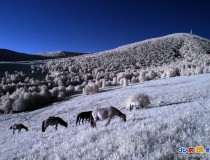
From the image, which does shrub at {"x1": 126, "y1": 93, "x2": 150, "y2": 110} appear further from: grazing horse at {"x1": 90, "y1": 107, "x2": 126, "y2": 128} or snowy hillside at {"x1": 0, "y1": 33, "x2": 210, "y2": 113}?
snowy hillside at {"x1": 0, "y1": 33, "x2": 210, "y2": 113}

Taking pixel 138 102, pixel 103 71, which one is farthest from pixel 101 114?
pixel 103 71

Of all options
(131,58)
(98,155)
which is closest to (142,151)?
(98,155)

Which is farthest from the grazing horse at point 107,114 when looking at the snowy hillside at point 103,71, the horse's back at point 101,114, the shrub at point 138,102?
the snowy hillside at point 103,71

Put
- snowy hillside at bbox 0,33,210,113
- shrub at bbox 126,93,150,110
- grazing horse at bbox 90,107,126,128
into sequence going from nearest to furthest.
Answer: grazing horse at bbox 90,107,126,128 → shrub at bbox 126,93,150,110 → snowy hillside at bbox 0,33,210,113

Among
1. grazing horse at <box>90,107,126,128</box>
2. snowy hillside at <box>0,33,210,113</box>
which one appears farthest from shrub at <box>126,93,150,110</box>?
snowy hillside at <box>0,33,210,113</box>

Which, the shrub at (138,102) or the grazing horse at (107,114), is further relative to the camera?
the shrub at (138,102)

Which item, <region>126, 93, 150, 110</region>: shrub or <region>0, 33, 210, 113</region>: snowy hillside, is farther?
<region>0, 33, 210, 113</region>: snowy hillside

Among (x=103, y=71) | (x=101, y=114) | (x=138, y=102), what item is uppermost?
(x=103, y=71)

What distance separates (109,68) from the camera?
6350cm

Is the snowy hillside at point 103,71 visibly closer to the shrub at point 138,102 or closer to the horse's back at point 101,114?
the shrub at point 138,102

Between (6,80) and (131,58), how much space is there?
41.6 meters

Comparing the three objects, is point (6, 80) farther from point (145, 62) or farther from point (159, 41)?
point (159, 41)

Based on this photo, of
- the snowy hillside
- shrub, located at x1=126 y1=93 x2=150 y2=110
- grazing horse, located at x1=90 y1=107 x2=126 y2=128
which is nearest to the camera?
grazing horse, located at x1=90 y1=107 x2=126 y2=128

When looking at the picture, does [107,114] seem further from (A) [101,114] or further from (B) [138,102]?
(B) [138,102]
